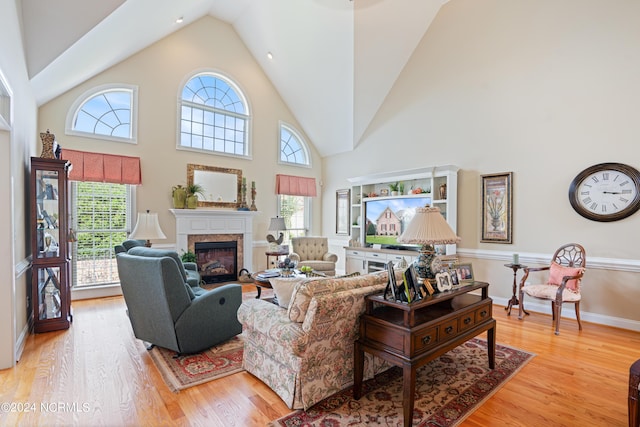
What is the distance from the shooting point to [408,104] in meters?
6.19

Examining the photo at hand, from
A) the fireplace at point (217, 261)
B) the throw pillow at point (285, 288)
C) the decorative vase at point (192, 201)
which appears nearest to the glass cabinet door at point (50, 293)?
the decorative vase at point (192, 201)

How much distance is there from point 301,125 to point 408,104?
2.82 meters

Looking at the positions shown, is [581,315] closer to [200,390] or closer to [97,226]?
[200,390]

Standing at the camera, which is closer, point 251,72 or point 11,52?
point 11,52

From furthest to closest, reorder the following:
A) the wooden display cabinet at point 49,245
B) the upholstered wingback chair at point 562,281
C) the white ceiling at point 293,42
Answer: the upholstered wingback chair at point 562,281, the wooden display cabinet at point 49,245, the white ceiling at point 293,42

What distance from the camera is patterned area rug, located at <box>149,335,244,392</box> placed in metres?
2.61

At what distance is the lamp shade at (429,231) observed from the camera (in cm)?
249

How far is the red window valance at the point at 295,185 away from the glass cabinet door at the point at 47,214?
168 inches

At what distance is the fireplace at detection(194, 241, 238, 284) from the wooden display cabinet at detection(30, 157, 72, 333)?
8.32 ft

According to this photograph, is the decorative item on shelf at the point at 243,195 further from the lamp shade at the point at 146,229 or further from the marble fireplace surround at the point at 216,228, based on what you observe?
the lamp shade at the point at 146,229

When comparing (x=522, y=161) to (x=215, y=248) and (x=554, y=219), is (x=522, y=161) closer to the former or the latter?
(x=554, y=219)

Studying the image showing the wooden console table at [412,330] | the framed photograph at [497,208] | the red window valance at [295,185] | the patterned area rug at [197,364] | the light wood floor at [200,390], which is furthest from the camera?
the red window valance at [295,185]

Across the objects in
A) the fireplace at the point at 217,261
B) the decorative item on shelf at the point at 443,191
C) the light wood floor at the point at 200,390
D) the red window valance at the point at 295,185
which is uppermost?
the red window valance at the point at 295,185

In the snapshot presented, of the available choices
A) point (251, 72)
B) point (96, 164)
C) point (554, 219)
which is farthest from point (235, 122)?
point (554, 219)
